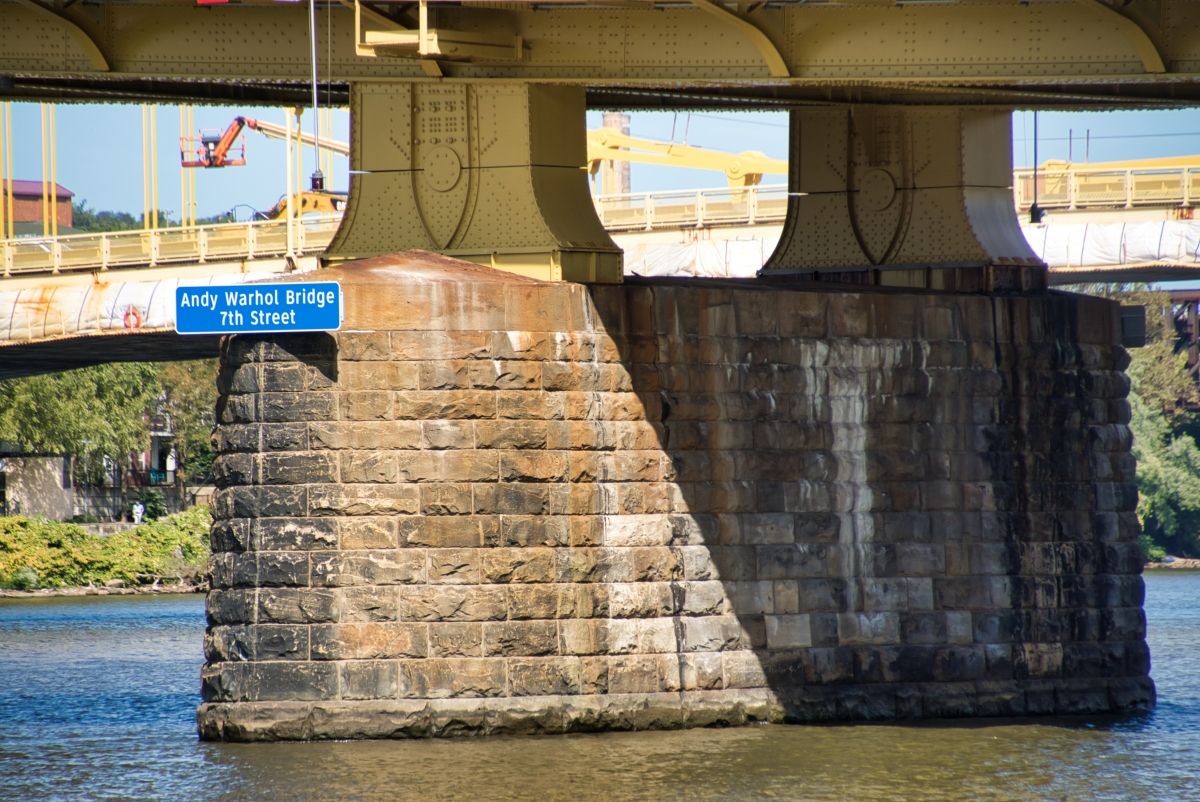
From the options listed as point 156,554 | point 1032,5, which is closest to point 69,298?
point 156,554

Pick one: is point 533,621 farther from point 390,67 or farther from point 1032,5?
point 1032,5

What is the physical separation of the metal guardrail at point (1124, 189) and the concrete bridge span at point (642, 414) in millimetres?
23115

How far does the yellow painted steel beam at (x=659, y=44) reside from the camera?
25656 millimetres

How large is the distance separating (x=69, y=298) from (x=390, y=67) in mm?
30068

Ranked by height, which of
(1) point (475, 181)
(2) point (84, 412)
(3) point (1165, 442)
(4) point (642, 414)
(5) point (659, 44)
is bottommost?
(4) point (642, 414)

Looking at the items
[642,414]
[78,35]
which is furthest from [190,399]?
[642,414]

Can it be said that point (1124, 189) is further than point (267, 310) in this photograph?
Yes

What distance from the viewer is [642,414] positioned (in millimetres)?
27406

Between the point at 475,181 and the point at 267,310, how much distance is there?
3.53 m

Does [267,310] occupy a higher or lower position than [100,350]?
lower

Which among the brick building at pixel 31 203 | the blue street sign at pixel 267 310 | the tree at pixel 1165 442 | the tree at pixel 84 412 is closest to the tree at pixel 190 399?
the tree at pixel 84 412

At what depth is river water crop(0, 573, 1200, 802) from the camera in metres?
23.5

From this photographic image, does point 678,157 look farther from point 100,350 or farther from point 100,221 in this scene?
point 100,221

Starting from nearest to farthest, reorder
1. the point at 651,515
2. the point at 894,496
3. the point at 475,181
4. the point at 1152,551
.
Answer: the point at 651,515
the point at 475,181
the point at 894,496
the point at 1152,551
